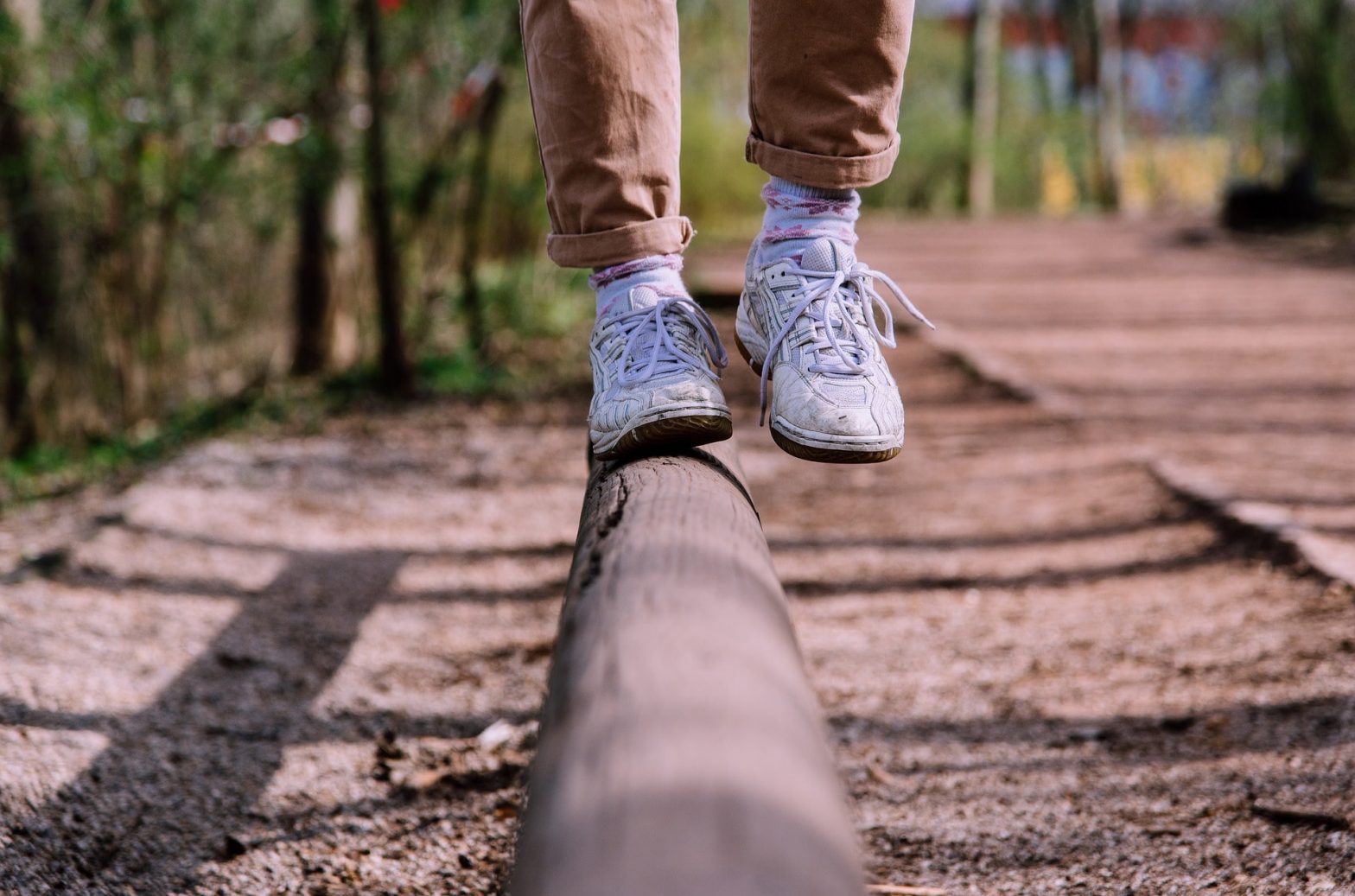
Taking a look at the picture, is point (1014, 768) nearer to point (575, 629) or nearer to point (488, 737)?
point (488, 737)

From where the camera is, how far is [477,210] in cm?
557

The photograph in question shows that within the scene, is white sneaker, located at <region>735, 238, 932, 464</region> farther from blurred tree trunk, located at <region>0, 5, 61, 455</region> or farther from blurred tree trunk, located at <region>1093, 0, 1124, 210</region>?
blurred tree trunk, located at <region>1093, 0, 1124, 210</region>

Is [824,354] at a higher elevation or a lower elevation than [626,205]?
lower

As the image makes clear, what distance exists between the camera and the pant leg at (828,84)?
1428 mm

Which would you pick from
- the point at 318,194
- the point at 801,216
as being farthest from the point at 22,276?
the point at 801,216

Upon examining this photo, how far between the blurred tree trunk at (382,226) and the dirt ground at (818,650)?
1.33 ft

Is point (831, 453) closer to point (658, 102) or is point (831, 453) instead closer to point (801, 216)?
point (801, 216)

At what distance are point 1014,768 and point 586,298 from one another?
5.88 metres

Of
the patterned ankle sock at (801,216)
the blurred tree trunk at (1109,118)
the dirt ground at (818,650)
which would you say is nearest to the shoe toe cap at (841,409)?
the patterned ankle sock at (801,216)

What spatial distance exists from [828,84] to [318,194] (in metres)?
4.55

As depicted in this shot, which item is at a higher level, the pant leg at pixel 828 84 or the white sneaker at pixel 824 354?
the pant leg at pixel 828 84

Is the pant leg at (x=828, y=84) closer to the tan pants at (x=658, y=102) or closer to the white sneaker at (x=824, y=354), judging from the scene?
the tan pants at (x=658, y=102)

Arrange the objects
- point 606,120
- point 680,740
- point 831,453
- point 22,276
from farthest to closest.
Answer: point 22,276 < point 606,120 < point 831,453 < point 680,740

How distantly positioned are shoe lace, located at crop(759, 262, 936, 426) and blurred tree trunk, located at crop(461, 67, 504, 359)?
4.02 meters
